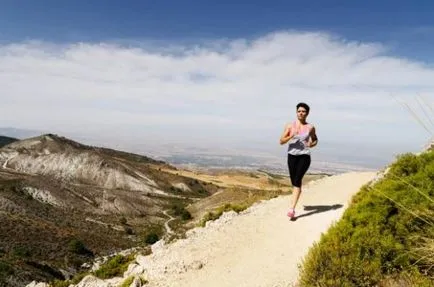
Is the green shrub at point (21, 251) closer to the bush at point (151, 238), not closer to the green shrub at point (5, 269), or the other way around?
the green shrub at point (5, 269)

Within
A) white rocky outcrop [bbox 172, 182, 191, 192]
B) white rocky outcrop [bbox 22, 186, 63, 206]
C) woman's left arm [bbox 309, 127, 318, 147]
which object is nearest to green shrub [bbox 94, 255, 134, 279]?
woman's left arm [bbox 309, 127, 318, 147]

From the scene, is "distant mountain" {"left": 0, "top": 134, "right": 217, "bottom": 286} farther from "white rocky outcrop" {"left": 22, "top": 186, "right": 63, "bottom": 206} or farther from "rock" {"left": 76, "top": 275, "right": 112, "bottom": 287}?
"rock" {"left": 76, "top": 275, "right": 112, "bottom": 287}

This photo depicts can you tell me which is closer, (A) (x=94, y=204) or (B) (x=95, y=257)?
(B) (x=95, y=257)

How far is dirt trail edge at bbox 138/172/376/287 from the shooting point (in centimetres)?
1264

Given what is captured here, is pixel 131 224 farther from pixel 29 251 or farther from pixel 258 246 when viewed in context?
pixel 258 246

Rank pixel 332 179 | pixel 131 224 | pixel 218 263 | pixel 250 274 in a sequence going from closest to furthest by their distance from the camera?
pixel 250 274 → pixel 218 263 → pixel 332 179 → pixel 131 224

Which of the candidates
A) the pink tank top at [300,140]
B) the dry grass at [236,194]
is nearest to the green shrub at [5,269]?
the dry grass at [236,194]

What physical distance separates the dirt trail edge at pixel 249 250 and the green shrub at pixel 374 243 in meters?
1.79

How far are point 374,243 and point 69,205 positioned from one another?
69.3m

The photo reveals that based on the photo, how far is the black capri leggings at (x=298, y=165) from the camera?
568 inches

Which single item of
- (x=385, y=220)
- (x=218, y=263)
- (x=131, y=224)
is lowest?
(x=131, y=224)

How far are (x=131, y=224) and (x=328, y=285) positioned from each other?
6509cm

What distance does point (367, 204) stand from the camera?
11.7 metres

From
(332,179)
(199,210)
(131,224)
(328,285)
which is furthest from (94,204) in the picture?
(328,285)
